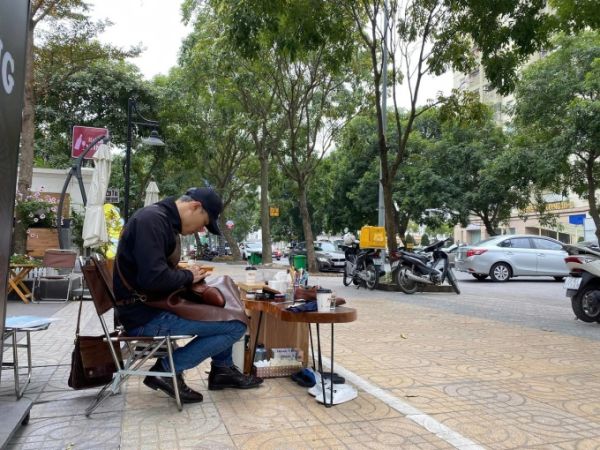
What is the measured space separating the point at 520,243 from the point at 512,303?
6.08 metres

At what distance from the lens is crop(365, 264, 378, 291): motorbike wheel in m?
12.8

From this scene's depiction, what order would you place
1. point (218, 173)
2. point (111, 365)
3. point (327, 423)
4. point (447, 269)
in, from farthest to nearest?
1. point (218, 173)
2. point (447, 269)
3. point (111, 365)
4. point (327, 423)

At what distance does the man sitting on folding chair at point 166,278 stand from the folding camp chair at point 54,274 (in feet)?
22.4

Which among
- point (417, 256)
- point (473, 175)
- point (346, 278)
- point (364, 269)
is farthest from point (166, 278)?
point (473, 175)

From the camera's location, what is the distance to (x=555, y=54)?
68.2 feet

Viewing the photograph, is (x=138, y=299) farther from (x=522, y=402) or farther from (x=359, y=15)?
(x=359, y=15)

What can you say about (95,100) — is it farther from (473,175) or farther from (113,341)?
(113,341)

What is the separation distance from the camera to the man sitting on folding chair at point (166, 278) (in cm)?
330

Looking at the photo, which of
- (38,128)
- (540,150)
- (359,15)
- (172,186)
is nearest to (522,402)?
(359,15)

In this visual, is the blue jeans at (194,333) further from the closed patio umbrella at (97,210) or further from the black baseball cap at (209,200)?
the closed patio umbrella at (97,210)

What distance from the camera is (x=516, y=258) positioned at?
1558cm

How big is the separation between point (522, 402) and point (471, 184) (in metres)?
25.1

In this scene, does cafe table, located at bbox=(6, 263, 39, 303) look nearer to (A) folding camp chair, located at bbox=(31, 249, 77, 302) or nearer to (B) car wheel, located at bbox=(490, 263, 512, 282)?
(A) folding camp chair, located at bbox=(31, 249, 77, 302)

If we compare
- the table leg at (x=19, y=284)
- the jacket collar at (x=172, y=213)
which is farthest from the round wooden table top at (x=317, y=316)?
the table leg at (x=19, y=284)
